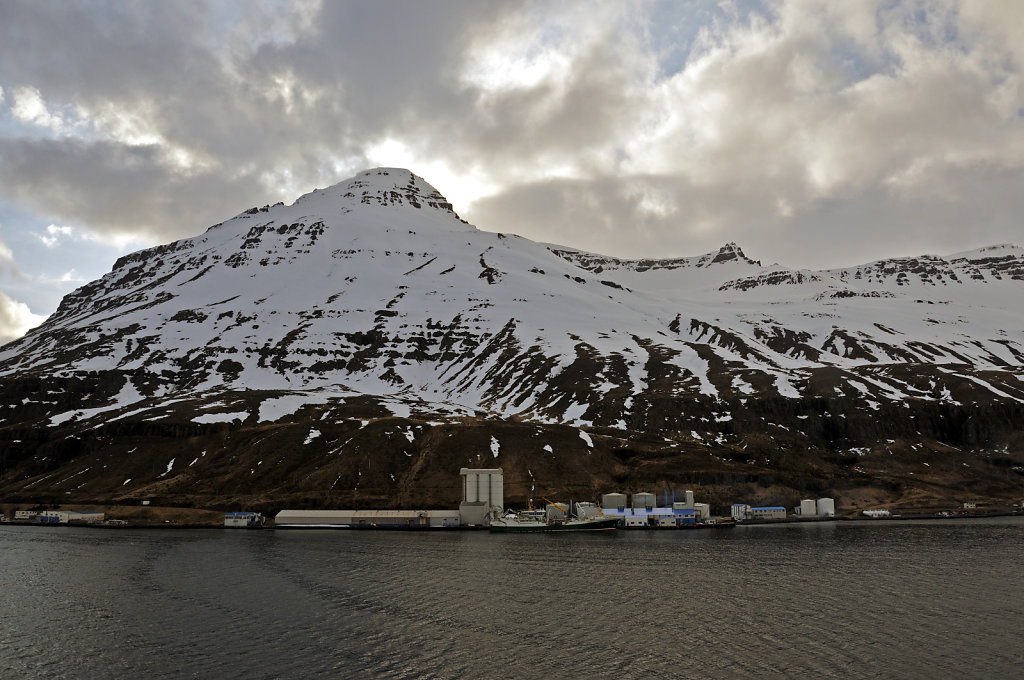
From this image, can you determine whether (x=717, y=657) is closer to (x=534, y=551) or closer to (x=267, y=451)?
(x=534, y=551)

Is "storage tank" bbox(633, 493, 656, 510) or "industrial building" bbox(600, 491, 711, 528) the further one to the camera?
"storage tank" bbox(633, 493, 656, 510)

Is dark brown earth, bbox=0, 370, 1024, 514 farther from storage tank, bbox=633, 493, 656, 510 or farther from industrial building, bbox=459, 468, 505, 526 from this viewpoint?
industrial building, bbox=459, 468, 505, 526

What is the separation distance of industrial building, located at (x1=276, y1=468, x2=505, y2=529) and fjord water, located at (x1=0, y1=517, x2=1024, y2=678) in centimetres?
3631

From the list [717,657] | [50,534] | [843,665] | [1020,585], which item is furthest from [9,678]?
[50,534]

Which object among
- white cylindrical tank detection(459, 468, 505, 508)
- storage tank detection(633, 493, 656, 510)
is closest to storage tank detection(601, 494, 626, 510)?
storage tank detection(633, 493, 656, 510)

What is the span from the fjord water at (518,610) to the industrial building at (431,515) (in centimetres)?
3631

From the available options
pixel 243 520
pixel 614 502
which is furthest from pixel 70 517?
pixel 614 502

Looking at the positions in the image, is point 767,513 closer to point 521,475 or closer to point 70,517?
point 521,475

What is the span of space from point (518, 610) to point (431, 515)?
9058cm

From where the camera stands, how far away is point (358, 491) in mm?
175125

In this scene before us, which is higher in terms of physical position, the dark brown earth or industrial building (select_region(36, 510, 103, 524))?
the dark brown earth

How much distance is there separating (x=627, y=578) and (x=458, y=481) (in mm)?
92418

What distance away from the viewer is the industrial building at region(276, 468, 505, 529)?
159125mm

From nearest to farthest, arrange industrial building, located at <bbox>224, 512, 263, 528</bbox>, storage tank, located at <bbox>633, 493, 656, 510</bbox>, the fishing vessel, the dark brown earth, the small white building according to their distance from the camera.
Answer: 1. the fishing vessel
2. industrial building, located at <bbox>224, 512, 263, 528</bbox>
3. the small white building
4. storage tank, located at <bbox>633, 493, 656, 510</bbox>
5. the dark brown earth
